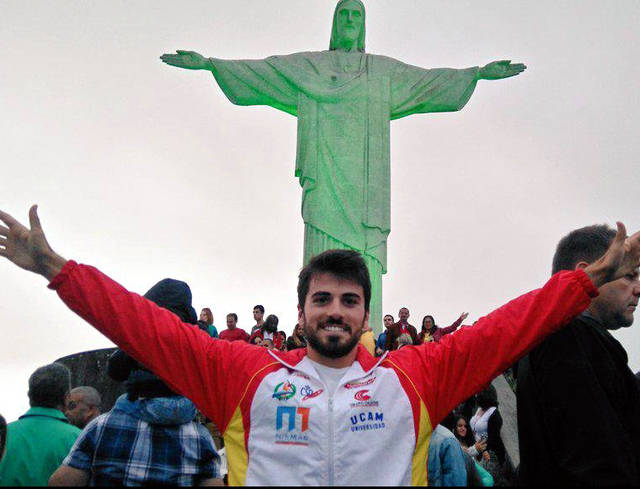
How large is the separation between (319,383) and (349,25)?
1013 cm

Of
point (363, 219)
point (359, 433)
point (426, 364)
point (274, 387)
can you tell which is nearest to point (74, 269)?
point (274, 387)

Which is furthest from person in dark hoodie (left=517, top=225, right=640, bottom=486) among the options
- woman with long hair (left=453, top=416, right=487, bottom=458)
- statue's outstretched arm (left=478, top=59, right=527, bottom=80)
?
statue's outstretched arm (left=478, top=59, right=527, bottom=80)

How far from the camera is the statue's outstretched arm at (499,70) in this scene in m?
10.7

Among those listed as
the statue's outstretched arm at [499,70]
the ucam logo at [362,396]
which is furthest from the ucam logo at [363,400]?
the statue's outstretched arm at [499,70]

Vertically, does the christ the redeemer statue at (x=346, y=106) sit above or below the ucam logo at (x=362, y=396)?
above

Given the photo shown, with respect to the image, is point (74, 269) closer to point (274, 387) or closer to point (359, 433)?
point (274, 387)

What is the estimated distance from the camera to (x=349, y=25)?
1168 cm

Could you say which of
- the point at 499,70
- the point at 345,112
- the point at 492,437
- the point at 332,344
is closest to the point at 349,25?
the point at 345,112

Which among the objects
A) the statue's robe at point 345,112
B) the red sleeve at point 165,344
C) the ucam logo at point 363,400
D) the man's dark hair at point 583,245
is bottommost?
the ucam logo at point 363,400

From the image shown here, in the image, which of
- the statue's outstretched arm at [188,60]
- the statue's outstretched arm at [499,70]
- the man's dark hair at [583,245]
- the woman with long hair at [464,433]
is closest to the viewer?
the man's dark hair at [583,245]

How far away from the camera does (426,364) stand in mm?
2480

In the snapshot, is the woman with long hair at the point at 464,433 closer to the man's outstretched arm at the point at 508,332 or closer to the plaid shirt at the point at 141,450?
the plaid shirt at the point at 141,450

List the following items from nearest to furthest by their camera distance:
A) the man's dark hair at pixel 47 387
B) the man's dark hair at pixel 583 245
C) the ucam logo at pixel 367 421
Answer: the ucam logo at pixel 367 421 → the man's dark hair at pixel 583 245 → the man's dark hair at pixel 47 387

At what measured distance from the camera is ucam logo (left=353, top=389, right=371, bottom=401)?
7.80ft
